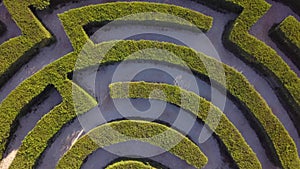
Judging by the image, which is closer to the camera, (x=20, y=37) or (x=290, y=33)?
(x=20, y=37)

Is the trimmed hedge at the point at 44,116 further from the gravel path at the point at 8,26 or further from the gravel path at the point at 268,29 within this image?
the gravel path at the point at 268,29

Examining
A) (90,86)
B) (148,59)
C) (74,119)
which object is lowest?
(74,119)

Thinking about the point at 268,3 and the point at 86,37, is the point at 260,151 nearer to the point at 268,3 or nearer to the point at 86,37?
the point at 268,3

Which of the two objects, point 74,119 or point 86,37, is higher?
point 86,37

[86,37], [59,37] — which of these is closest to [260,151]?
[86,37]

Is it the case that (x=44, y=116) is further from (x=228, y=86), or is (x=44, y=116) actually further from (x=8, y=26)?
(x=228, y=86)

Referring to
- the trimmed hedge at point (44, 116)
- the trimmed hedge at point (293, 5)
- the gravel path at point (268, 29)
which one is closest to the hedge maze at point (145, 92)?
the trimmed hedge at point (44, 116)

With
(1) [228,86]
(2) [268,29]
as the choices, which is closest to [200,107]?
(1) [228,86]
